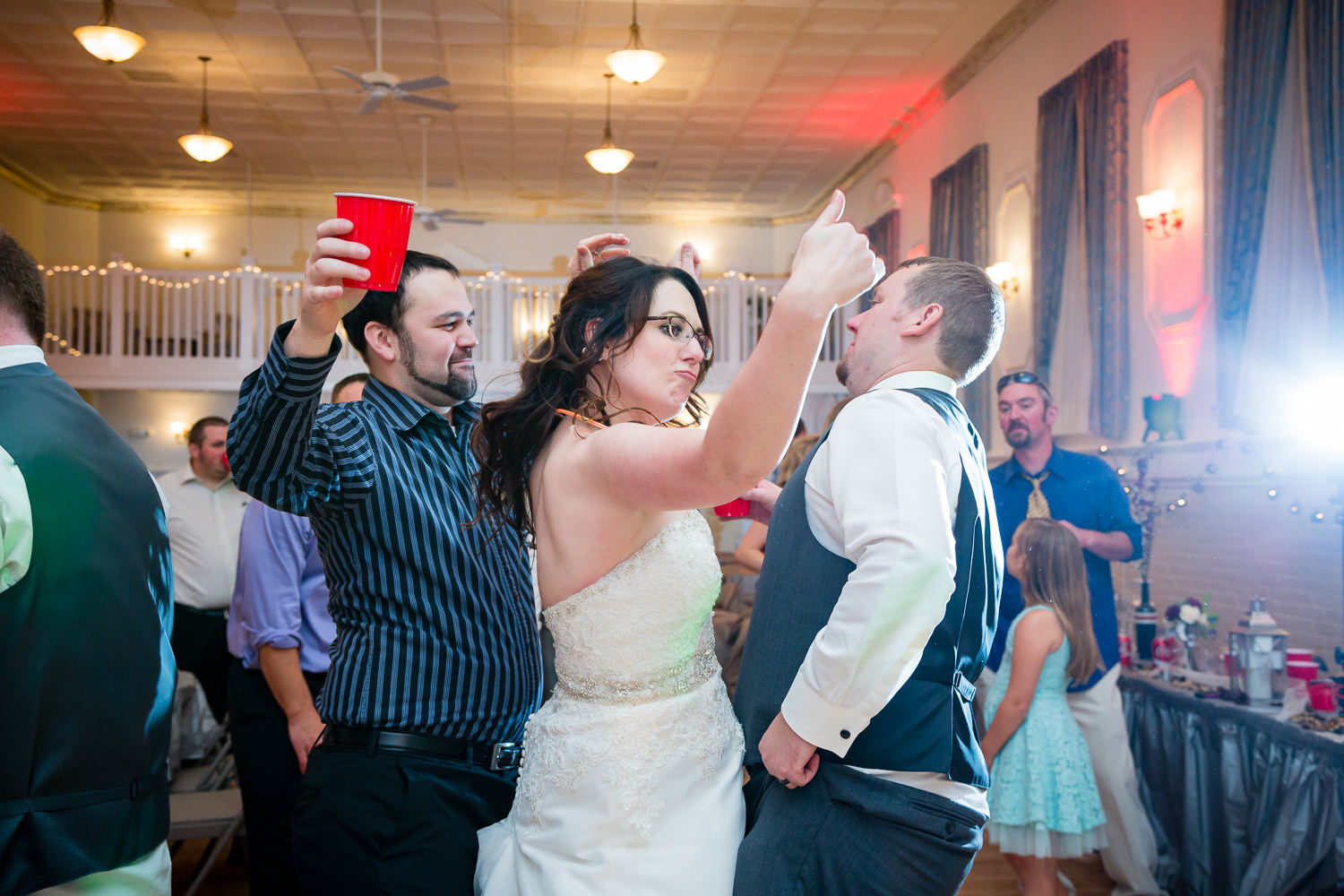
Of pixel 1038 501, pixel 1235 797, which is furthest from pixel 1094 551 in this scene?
pixel 1235 797

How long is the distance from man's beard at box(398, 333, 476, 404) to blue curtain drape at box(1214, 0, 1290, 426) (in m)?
4.57

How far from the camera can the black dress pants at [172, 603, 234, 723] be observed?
4.10 meters

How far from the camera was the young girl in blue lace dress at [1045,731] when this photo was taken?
11.5 ft

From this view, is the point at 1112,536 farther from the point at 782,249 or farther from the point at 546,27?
the point at 782,249

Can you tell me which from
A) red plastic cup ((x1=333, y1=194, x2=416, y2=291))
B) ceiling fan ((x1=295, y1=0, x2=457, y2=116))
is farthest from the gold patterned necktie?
ceiling fan ((x1=295, y1=0, x2=457, y2=116))

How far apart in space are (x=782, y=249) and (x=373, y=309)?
44.4 feet

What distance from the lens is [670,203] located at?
14.5 m

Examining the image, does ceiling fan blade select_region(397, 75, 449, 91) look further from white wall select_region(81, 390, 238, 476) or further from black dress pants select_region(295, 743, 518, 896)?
white wall select_region(81, 390, 238, 476)

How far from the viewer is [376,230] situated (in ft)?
Result: 4.22

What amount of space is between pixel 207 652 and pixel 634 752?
3.31 meters

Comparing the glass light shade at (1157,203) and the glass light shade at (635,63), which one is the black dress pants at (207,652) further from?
the glass light shade at (1157,203)

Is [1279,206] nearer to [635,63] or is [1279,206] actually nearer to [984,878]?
[984,878]

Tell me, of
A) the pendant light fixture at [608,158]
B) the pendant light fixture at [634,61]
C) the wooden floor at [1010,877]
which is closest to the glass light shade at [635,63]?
the pendant light fixture at [634,61]

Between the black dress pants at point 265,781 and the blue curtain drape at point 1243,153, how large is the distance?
4.84 meters
